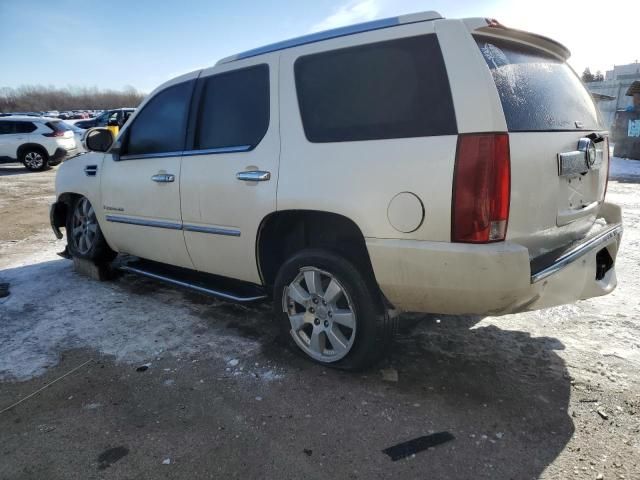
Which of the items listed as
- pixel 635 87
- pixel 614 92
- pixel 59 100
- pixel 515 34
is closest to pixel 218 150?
pixel 515 34

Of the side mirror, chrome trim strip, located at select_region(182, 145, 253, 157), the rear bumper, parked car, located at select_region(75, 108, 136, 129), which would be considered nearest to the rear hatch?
the rear bumper

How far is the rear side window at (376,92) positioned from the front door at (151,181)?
129 centimetres

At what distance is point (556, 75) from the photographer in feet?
9.44

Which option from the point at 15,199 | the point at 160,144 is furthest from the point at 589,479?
the point at 15,199

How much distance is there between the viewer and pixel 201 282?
12.5 ft

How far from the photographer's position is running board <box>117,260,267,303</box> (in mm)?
3412

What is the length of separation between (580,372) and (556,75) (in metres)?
1.84

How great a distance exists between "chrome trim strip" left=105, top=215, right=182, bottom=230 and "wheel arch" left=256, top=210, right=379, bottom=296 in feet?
2.86

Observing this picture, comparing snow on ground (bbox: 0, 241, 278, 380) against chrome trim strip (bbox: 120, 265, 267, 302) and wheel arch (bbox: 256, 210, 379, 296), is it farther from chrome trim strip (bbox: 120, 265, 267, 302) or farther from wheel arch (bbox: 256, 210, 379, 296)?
wheel arch (bbox: 256, 210, 379, 296)

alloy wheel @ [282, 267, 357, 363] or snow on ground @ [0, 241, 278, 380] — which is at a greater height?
alloy wheel @ [282, 267, 357, 363]

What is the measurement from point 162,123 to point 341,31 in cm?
182

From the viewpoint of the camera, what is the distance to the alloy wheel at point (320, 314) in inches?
112

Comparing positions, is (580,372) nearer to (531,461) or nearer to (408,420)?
(531,461)

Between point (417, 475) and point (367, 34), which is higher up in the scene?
point (367, 34)
